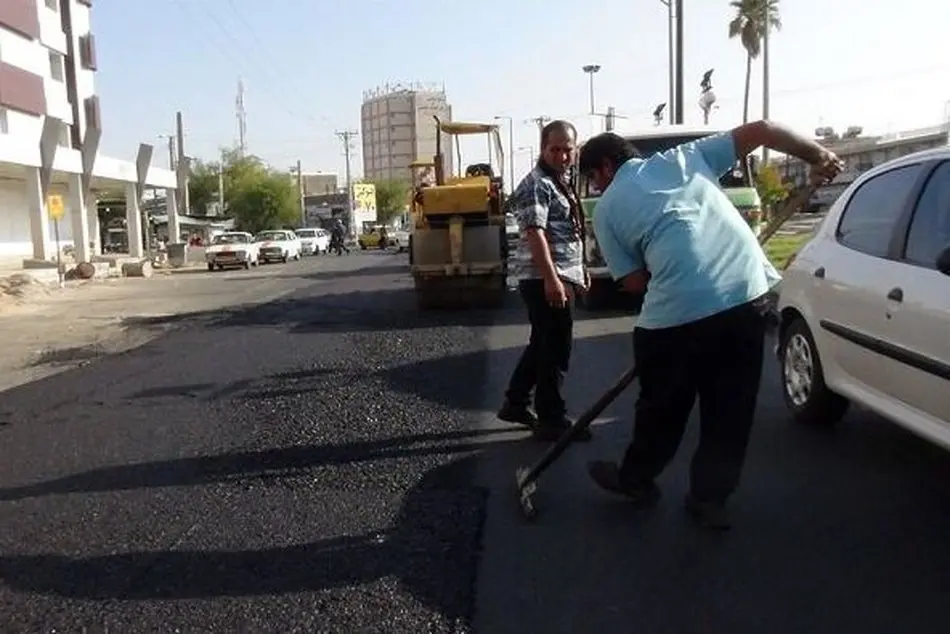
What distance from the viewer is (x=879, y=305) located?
16.7 ft

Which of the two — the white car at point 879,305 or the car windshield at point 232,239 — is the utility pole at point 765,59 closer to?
the car windshield at point 232,239

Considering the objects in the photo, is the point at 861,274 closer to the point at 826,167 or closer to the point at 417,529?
the point at 826,167

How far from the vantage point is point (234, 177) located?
9244 cm

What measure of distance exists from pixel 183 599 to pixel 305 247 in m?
50.0

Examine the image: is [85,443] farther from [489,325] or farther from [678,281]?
[489,325]

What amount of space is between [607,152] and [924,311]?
1.64 meters

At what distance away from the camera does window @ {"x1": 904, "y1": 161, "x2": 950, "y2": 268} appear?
15.8ft

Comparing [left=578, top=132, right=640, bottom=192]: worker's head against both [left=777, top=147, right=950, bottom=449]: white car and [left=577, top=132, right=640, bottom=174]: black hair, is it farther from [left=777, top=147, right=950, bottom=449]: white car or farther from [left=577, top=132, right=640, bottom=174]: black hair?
[left=777, top=147, right=950, bottom=449]: white car

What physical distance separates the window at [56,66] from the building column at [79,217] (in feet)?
30.2

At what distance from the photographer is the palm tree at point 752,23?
5109 cm

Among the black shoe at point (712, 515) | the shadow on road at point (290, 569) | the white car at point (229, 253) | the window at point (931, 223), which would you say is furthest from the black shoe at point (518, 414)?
the white car at point (229, 253)

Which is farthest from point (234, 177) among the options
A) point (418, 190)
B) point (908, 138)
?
point (418, 190)

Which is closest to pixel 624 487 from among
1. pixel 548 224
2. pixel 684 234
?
pixel 684 234

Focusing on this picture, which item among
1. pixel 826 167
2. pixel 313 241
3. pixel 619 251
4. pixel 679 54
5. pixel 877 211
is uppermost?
pixel 679 54
